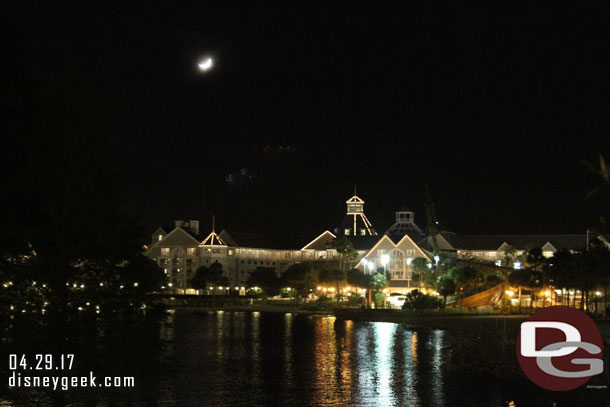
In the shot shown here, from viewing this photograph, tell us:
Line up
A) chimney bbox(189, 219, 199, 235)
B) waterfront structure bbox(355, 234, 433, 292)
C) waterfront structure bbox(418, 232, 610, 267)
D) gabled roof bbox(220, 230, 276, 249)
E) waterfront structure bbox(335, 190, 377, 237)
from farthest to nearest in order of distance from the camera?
waterfront structure bbox(335, 190, 377, 237) < chimney bbox(189, 219, 199, 235) < gabled roof bbox(220, 230, 276, 249) < waterfront structure bbox(418, 232, 610, 267) < waterfront structure bbox(355, 234, 433, 292)

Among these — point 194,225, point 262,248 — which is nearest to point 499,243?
point 262,248

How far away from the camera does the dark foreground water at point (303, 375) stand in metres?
30.2

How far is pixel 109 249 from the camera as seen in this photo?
26.9m

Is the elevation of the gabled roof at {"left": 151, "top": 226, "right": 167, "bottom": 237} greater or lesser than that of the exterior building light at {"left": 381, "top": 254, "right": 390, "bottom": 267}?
greater

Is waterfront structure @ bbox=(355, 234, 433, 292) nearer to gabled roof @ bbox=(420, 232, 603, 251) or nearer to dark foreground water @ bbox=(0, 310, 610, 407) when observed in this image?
gabled roof @ bbox=(420, 232, 603, 251)

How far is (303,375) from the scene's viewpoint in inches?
1714

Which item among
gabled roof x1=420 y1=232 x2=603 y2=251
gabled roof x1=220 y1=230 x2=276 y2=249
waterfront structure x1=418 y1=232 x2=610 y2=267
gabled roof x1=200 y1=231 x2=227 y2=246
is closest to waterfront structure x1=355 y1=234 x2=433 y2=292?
waterfront structure x1=418 y1=232 x2=610 y2=267

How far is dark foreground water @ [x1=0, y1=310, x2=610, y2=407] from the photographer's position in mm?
30219

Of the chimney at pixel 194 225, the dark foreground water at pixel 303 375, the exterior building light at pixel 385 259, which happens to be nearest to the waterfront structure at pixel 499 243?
the exterior building light at pixel 385 259

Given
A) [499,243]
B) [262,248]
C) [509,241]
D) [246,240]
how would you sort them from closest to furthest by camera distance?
[499,243]
[509,241]
[246,240]
[262,248]

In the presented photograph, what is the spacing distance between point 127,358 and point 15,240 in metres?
8.93

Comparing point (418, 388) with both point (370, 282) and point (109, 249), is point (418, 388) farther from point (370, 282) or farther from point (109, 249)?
point (370, 282)

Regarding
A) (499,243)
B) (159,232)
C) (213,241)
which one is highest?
(159,232)

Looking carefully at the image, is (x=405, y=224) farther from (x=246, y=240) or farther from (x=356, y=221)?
(x=246, y=240)
